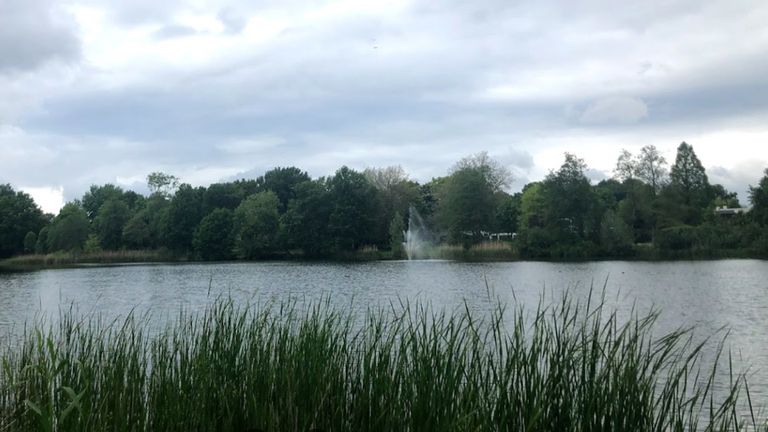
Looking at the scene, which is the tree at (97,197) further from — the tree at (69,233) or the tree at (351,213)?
the tree at (351,213)

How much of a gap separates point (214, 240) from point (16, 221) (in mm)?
24684

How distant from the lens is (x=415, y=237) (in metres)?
74.0

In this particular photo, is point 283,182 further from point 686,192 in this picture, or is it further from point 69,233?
point 686,192

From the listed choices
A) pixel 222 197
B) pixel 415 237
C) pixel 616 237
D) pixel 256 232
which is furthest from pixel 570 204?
pixel 222 197

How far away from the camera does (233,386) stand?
580 cm

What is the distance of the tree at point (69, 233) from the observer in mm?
79438

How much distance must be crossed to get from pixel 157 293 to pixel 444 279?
554 inches

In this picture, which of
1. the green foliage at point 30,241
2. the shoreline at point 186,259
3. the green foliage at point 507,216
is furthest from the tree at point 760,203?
the green foliage at point 30,241

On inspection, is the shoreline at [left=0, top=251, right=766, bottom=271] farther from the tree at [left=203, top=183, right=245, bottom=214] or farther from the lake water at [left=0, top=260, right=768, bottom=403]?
the lake water at [left=0, top=260, right=768, bottom=403]

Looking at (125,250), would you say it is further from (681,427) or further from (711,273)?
(681,427)

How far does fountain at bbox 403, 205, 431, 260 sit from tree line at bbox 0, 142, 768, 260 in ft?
3.25

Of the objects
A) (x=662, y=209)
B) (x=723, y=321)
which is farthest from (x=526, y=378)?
(x=662, y=209)

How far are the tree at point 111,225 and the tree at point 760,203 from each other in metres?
71.6

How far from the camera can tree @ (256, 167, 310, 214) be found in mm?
99312
